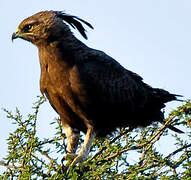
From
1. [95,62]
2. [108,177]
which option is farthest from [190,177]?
Result: [95,62]

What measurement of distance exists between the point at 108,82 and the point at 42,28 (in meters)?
1.36

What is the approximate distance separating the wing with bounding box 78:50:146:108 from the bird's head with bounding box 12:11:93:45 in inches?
26.3

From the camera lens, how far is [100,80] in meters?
6.34

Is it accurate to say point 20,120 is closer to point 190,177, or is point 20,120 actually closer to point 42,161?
point 42,161

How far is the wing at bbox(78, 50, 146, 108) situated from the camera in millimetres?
6215

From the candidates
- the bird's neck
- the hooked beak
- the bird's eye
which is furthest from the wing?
the hooked beak

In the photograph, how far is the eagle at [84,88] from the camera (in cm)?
615

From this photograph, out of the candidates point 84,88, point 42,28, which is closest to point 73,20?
point 42,28

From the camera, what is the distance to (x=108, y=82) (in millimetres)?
6438

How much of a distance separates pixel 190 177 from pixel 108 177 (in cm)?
100

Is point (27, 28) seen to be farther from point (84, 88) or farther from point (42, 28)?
point (84, 88)

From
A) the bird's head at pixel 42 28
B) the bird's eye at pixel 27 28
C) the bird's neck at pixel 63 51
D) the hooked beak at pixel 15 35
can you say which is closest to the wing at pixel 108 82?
the bird's neck at pixel 63 51

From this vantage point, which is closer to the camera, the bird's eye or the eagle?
the eagle

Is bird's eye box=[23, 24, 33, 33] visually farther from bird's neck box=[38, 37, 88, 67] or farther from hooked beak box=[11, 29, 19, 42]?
bird's neck box=[38, 37, 88, 67]
